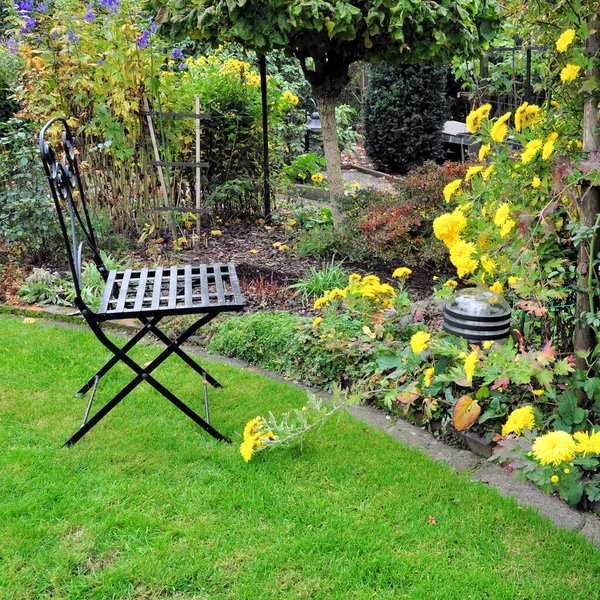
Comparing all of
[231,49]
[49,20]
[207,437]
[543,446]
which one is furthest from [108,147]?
[231,49]

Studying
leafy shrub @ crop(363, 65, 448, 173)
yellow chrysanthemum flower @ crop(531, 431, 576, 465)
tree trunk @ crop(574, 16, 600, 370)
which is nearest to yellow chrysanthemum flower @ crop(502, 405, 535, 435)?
yellow chrysanthemum flower @ crop(531, 431, 576, 465)

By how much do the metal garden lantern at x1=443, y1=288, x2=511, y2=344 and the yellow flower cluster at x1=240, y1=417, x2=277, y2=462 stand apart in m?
0.93

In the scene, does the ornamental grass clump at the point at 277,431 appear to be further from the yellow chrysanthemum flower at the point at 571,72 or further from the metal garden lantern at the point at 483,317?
the yellow chrysanthemum flower at the point at 571,72

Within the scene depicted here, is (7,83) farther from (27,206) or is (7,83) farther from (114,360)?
(114,360)

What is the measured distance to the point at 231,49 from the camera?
385 inches

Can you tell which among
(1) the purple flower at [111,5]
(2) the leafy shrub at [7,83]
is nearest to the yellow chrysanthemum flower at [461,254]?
(1) the purple flower at [111,5]

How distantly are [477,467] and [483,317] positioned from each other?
0.63 metres

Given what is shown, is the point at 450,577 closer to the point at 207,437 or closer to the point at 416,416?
the point at 416,416

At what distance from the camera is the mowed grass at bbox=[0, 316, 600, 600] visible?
194 centimetres

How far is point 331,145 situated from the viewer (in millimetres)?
5094

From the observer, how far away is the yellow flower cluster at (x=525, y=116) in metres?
2.42

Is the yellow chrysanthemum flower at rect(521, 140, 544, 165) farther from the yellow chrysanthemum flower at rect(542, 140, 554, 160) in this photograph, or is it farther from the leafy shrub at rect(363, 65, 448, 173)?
the leafy shrub at rect(363, 65, 448, 173)

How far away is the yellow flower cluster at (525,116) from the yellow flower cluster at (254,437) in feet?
5.26

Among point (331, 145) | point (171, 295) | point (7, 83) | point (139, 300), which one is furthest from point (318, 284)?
point (7, 83)
